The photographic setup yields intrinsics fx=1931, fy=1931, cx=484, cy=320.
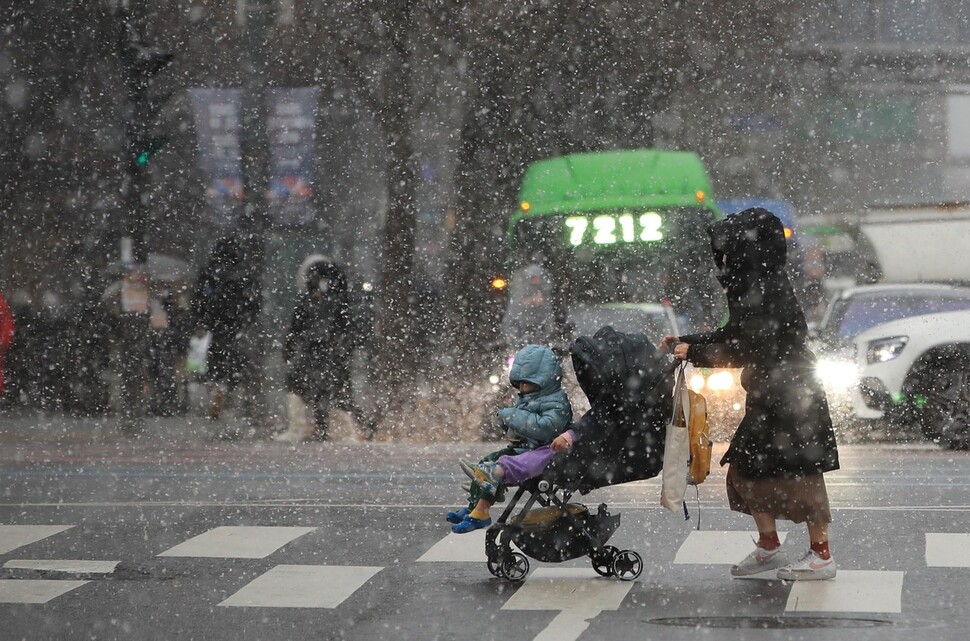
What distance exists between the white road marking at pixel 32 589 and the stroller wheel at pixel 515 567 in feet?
6.07

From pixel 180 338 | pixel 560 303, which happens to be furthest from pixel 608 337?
pixel 180 338

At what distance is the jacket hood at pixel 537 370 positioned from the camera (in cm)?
772

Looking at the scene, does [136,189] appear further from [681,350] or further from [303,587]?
[681,350]

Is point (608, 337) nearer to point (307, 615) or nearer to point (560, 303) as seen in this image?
point (307, 615)

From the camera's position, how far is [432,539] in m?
9.69

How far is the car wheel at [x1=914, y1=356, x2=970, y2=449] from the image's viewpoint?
15664 mm

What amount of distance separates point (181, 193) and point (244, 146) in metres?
2.28

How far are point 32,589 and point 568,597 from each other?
90.7 inches

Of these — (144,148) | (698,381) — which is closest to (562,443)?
(698,381)

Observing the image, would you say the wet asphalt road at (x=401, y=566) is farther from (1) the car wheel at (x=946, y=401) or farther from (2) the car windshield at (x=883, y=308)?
(2) the car windshield at (x=883, y=308)

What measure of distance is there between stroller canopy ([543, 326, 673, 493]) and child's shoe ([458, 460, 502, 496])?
0.68ft

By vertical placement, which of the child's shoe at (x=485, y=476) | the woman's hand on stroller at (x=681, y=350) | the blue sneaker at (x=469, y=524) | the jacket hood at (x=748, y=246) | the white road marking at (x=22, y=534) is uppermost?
the jacket hood at (x=748, y=246)

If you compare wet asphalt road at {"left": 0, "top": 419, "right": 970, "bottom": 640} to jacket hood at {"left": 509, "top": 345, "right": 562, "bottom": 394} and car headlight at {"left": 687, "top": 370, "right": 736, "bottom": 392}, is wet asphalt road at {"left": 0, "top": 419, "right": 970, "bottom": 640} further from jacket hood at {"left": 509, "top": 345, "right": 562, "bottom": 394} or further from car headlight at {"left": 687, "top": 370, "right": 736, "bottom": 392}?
car headlight at {"left": 687, "top": 370, "right": 736, "bottom": 392}

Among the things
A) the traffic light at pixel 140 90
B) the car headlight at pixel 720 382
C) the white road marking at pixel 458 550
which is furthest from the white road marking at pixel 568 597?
the traffic light at pixel 140 90
